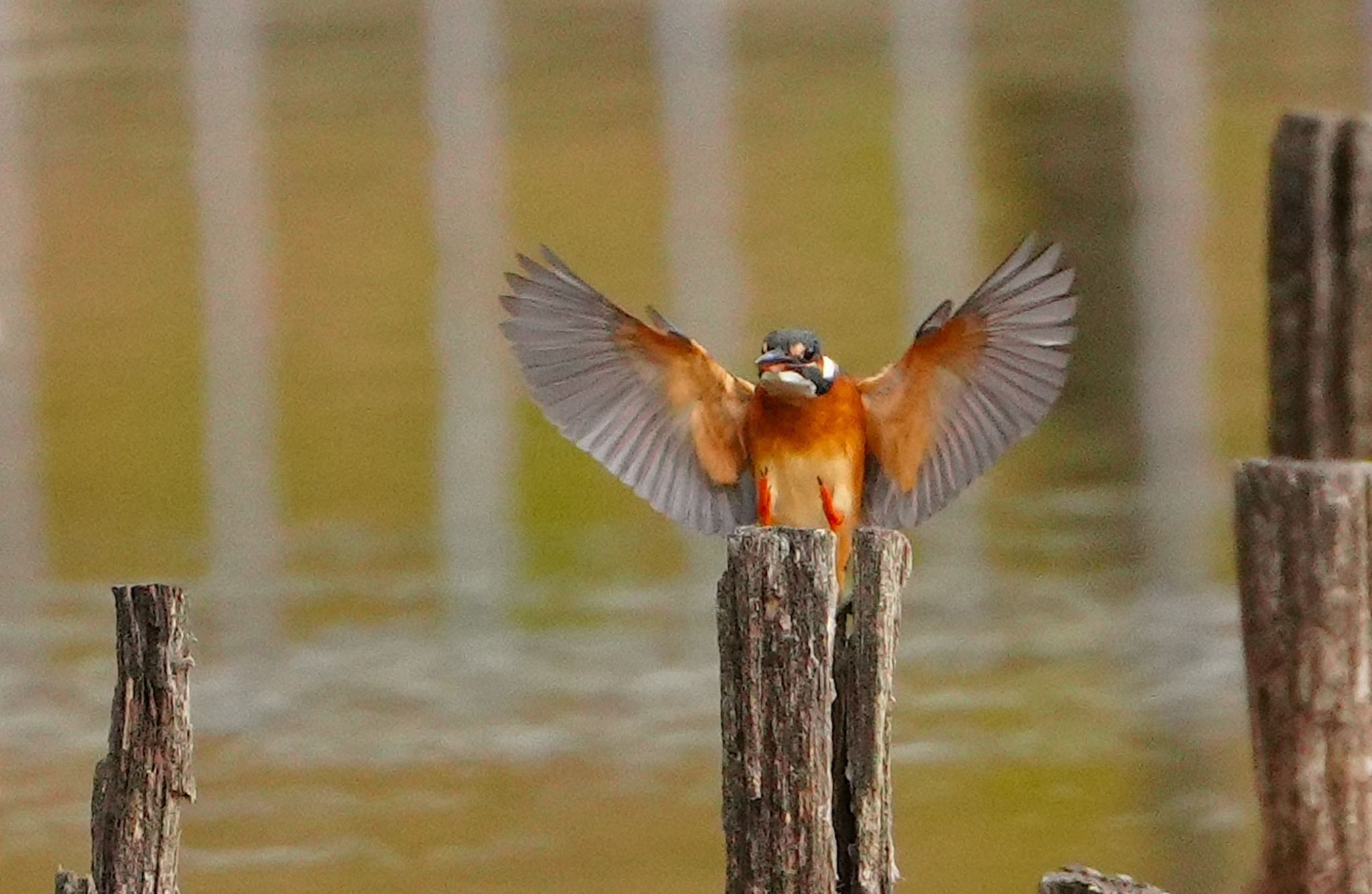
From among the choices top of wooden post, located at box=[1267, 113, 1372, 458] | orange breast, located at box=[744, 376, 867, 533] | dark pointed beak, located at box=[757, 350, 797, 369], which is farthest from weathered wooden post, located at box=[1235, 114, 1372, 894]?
dark pointed beak, located at box=[757, 350, 797, 369]

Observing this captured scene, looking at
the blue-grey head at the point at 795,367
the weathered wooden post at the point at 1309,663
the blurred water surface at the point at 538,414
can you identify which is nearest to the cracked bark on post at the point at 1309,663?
the weathered wooden post at the point at 1309,663

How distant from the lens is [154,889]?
3164 millimetres

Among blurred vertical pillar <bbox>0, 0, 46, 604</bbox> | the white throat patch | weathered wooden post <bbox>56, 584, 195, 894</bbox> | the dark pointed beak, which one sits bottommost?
weathered wooden post <bbox>56, 584, 195, 894</bbox>

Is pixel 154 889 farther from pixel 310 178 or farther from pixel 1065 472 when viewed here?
pixel 310 178

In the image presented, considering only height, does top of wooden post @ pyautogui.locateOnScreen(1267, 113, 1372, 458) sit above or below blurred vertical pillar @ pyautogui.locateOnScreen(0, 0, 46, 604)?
below

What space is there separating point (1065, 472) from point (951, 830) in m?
3.51

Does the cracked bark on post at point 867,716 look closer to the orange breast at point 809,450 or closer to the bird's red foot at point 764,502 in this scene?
the orange breast at point 809,450

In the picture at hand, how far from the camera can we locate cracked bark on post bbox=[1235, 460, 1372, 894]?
3.79 meters

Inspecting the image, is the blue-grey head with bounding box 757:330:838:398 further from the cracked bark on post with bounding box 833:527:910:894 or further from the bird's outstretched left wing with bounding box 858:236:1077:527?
the cracked bark on post with bounding box 833:527:910:894

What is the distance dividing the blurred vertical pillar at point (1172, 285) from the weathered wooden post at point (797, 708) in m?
5.12

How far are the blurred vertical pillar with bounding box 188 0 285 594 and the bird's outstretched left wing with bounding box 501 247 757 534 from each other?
13.8 feet

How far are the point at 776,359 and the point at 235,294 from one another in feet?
26.0

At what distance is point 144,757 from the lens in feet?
10.3

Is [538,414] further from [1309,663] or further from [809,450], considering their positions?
[1309,663]
